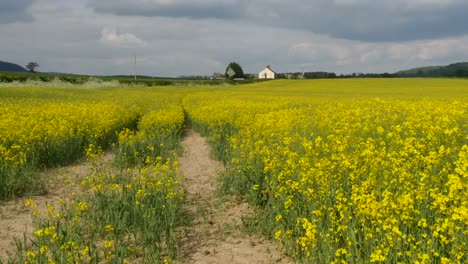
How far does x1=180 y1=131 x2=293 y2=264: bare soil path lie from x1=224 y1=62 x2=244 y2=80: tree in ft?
321

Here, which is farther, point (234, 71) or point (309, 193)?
point (234, 71)

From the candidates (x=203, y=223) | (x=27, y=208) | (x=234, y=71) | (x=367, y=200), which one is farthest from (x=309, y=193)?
(x=234, y=71)

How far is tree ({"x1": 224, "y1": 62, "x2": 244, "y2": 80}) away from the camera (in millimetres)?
106688

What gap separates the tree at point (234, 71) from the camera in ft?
350

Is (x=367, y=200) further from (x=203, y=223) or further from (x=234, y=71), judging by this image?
(x=234, y=71)

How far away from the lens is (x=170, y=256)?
523cm

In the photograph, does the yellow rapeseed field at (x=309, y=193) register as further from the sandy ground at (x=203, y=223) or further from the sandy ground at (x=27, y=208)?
the sandy ground at (x=27, y=208)

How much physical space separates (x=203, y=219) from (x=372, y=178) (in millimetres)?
2987

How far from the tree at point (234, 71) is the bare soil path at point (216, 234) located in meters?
97.9

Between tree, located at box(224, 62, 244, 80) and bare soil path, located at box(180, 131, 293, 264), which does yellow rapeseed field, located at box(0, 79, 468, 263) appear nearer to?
bare soil path, located at box(180, 131, 293, 264)

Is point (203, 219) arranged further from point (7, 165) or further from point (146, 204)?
point (7, 165)

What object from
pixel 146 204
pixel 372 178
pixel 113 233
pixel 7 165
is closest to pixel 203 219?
pixel 146 204

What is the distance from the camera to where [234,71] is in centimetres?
10819

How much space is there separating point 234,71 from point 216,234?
103 metres
